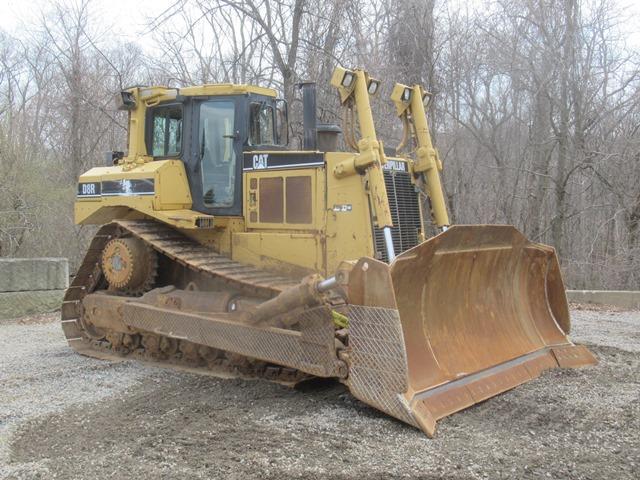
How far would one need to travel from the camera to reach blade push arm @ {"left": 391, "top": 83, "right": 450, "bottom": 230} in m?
6.93

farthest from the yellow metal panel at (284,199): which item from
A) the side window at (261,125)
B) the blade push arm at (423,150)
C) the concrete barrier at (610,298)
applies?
the concrete barrier at (610,298)

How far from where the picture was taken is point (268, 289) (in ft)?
19.5

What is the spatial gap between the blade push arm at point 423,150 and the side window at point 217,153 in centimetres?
177

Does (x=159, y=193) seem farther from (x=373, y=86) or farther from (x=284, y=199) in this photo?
(x=373, y=86)

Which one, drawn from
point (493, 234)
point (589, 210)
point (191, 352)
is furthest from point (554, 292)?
point (589, 210)

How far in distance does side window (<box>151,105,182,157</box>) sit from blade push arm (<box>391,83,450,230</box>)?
92.0 inches

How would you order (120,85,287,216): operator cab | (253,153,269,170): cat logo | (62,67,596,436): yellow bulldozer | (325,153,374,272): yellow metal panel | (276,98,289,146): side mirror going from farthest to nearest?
(276,98,289,146): side mirror → (120,85,287,216): operator cab → (253,153,269,170): cat logo → (325,153,374,272): yellow metal panel → (62,67,596,436): yellow bulldozer

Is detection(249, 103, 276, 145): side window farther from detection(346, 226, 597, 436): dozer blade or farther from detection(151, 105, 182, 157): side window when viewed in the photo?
detection(346, 226, 597, 436): dozer blade

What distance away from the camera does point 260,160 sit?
22.0 feet

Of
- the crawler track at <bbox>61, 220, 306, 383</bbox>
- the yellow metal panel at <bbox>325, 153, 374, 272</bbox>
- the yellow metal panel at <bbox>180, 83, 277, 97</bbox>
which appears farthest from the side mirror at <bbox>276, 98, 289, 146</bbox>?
the crawler track at <bbox>61, 220, 306, 383</bbox>

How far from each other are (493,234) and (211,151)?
10.0 feet

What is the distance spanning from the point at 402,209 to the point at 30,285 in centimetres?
718

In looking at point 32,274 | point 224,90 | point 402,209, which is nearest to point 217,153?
point 224,90

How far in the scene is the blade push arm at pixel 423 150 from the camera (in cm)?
693
